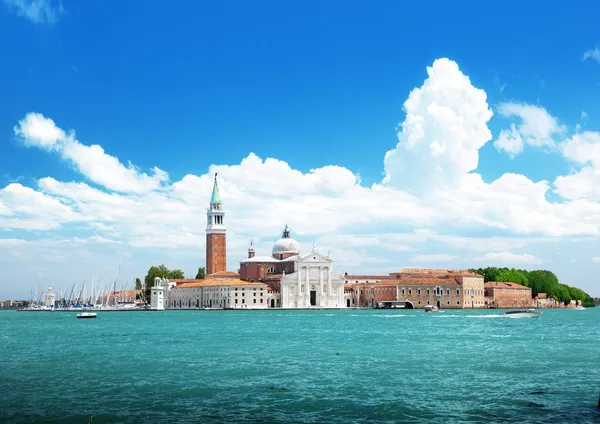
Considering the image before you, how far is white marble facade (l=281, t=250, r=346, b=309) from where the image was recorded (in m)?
108

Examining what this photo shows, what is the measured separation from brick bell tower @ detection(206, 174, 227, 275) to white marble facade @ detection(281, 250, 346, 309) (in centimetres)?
1451

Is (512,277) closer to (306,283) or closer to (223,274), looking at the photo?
(306,283)

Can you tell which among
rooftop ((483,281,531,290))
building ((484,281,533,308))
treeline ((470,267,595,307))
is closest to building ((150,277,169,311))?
building ((484,281,533,308))

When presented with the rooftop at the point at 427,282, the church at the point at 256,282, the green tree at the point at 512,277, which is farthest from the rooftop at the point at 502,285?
the church at the point at 256,282

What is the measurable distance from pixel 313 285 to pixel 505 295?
2918 cm

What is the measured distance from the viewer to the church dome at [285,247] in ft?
386

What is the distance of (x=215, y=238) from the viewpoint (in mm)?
117375

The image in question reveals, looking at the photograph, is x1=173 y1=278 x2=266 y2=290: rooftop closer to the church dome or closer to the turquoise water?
the church dome

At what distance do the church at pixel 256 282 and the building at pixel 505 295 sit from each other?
2155cm

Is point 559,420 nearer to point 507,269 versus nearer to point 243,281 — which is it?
point 243,281

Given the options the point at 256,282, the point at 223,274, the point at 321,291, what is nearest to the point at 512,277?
the point at 321,291

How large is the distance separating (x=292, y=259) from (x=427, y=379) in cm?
9149

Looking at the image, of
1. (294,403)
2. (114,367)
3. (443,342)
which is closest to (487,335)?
(443,342)

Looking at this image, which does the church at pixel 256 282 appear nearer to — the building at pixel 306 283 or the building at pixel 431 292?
the building at pixel 306 283
